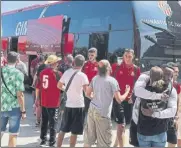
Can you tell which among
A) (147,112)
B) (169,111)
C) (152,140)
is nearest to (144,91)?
(147,112)

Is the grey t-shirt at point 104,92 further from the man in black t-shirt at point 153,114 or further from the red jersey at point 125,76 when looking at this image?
the red jersey at point 125,76

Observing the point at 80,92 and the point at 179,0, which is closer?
the point at 80,92

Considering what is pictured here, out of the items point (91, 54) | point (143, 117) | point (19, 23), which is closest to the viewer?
point (143, 117)

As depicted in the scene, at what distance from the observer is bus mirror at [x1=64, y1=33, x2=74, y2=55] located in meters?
11.1

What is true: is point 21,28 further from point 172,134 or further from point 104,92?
point 172,134

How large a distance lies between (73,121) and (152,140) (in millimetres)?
1827

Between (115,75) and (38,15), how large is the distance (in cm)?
824

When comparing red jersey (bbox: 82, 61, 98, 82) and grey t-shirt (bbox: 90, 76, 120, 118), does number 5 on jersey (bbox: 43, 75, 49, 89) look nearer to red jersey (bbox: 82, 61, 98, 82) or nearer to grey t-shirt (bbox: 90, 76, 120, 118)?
grey t-shirt (bbox: 90, 76, 120, 118)

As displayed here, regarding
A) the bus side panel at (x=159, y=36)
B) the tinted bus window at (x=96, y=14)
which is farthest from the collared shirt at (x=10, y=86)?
the tinted bus window at (x=96, y=14)

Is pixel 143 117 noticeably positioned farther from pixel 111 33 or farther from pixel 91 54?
pixel 111 33

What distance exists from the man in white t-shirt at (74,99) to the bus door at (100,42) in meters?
4.21

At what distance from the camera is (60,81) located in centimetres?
524

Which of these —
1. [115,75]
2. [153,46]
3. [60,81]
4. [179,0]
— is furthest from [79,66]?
[179,0]

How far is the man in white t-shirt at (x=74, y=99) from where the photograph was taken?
202 inches
